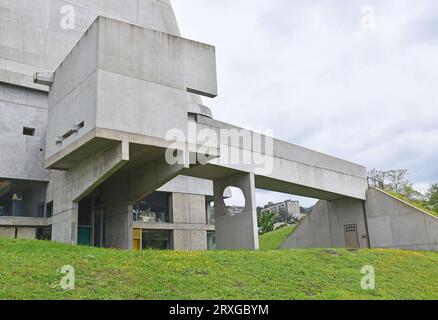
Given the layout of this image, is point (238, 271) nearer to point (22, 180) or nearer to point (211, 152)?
point (211, 152)

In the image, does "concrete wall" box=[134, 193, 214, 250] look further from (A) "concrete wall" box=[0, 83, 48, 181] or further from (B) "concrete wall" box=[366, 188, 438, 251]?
(B) "concrete wall" box=[366, 188, 438, 251]

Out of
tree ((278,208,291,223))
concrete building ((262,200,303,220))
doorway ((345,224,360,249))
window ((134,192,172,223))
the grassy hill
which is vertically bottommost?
the grassy hill

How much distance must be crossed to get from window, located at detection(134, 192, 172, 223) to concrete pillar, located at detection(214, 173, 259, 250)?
531 centimetres

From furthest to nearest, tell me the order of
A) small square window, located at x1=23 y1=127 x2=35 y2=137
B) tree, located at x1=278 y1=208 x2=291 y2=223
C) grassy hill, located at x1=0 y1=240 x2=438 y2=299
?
1. tree, located at x1=278 y1=208 x2=291 y2=223
2. small square window, located at x1=23 y1=127 x2=35 y2=137
3. grassy hill, located at x1=0 y1=240 x2=438 y2=299

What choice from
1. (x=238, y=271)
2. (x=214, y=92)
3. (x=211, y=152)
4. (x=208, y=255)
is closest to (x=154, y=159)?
(x=211, y=152)

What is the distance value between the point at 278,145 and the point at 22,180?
538 inches

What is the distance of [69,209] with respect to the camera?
65.8 feet

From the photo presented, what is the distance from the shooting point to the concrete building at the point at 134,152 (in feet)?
59.9

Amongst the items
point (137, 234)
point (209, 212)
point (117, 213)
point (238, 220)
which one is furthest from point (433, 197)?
point (117, 213)

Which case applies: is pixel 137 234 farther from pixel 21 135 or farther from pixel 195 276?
pixel 195 276

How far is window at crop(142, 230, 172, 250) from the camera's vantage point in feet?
90.9

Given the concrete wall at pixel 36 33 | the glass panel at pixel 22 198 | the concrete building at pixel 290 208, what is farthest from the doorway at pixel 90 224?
the concrete building at pixel 290 208

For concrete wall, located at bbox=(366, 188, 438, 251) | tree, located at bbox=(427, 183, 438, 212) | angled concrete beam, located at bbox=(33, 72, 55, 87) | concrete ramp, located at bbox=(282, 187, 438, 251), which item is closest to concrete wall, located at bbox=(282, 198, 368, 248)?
concrete ramp, located at bbox=(282, 187, 438, 251)

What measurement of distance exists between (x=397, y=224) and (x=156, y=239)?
1465 centimetres
